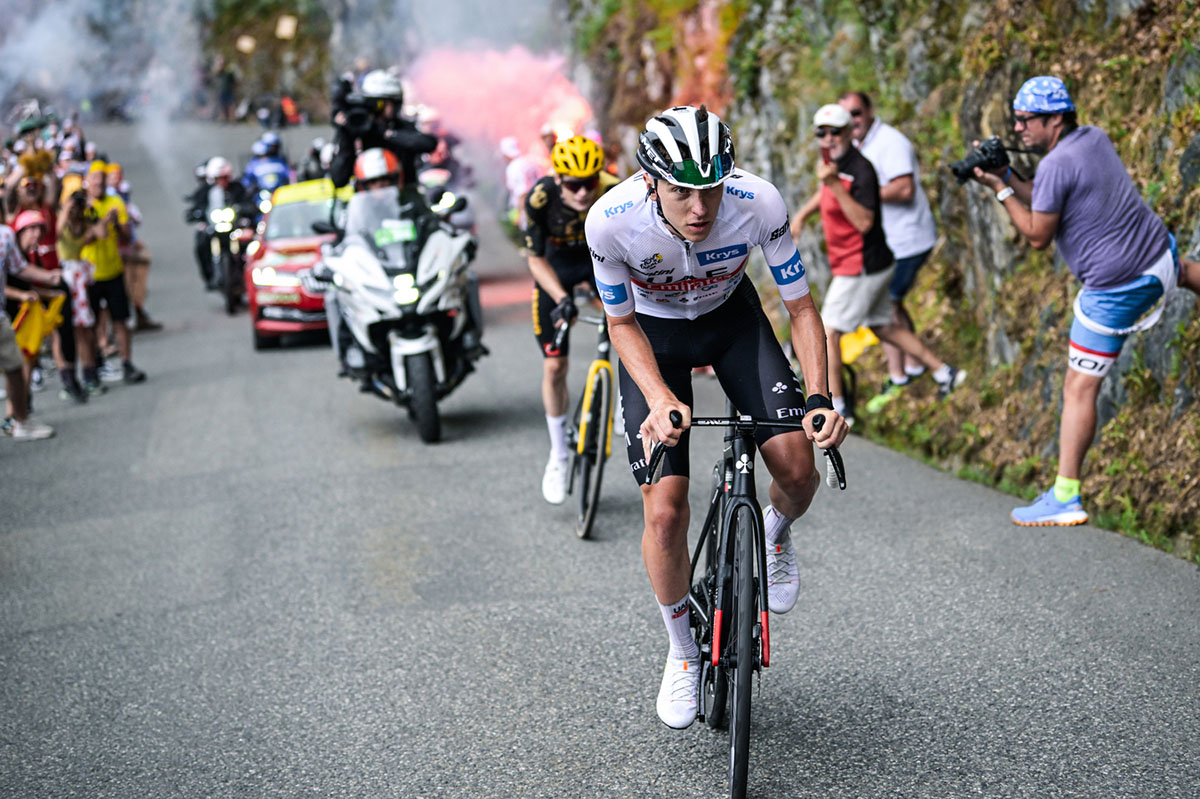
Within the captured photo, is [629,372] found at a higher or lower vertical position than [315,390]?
higher

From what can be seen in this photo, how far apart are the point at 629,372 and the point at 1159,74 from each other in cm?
535

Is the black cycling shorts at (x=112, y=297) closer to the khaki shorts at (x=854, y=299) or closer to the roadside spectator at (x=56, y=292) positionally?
the roadside spectator at (x=56, y=292)

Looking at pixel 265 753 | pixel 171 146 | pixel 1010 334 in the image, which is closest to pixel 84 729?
pixel 265 753

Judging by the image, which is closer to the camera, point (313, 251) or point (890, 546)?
point (890, 546)

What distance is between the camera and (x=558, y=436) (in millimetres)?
Answer: 7762

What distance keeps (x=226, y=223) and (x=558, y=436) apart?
13.5 meters

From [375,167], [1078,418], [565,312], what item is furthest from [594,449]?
[375,167]

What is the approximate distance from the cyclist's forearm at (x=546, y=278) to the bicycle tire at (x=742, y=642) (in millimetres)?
3537

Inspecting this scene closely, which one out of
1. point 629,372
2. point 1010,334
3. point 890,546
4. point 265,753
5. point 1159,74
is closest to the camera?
point 629,372

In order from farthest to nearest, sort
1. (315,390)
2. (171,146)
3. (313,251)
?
(171,146) < (313,251) < (315,390)

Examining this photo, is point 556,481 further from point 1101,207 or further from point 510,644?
point 1101,207

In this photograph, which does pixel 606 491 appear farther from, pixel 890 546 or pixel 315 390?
pixel 315 390

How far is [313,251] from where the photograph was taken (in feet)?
50.4

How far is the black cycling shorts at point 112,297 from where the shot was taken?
1355 centimetres
